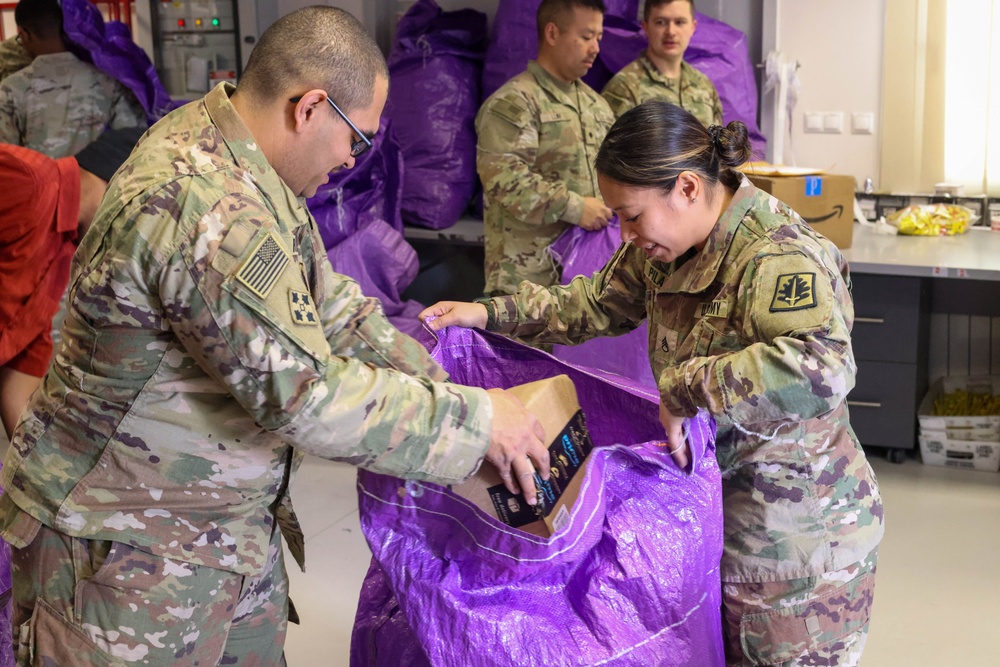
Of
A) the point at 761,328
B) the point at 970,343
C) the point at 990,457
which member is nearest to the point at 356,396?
the point at 761,328

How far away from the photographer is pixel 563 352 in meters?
3.48

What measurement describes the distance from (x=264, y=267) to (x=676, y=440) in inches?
24.9

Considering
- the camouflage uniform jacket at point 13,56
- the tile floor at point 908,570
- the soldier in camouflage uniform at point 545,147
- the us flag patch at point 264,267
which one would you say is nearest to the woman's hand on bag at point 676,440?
the us flag patch at point 264,267

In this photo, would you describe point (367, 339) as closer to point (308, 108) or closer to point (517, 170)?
point (308, 108)

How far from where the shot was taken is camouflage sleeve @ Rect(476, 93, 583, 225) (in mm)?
3475

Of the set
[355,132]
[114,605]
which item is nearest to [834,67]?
[355,132]

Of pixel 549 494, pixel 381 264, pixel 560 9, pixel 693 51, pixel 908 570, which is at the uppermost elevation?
pixel 560 9

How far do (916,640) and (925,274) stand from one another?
4.40 ft

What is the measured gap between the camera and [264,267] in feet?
4.19

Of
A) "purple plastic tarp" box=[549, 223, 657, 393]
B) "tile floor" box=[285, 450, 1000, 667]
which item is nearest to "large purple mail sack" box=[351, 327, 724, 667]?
"tile floor" box=[285, 450, 1000, 667]

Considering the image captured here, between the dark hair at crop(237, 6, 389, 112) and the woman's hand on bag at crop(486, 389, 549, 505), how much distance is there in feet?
1.55

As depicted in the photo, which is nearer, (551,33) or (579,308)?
(579,308)

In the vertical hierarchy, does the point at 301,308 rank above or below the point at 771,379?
above

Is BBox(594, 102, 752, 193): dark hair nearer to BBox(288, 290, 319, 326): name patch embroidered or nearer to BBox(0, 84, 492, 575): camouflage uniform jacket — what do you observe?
BBox(0, 84, 492, 575): camouflage uniform jacket
